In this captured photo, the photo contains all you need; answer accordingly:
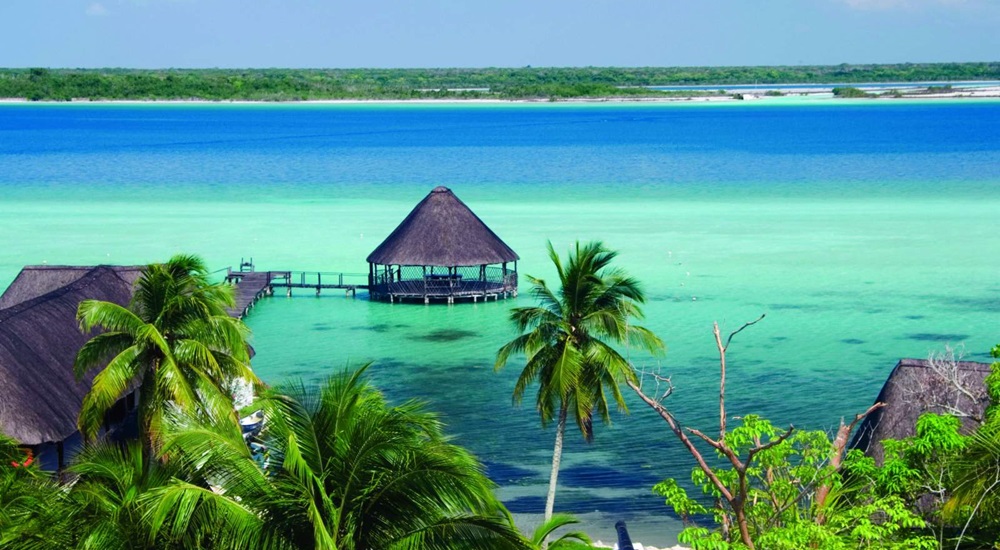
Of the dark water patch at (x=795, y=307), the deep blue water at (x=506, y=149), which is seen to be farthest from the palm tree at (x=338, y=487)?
the deep blue water at (x=506, y=149)

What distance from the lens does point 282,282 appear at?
38.0 m

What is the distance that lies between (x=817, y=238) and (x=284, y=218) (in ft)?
71.2

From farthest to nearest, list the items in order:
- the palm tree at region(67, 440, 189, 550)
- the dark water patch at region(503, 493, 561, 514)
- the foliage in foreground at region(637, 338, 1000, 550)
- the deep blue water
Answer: the deep blue water → the dark water patch at region(503, 493, 561, 514) → the foliage in foreground at region(637, 338, 1000, 550) → the palm tree at region(67, 440, 189, 550)

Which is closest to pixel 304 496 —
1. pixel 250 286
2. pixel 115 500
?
pixel 115 500

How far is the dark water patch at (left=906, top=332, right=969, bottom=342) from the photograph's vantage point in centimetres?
2917

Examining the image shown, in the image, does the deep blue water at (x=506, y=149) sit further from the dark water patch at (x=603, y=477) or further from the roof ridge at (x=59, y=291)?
the dark water patch at (x=603, y=477)

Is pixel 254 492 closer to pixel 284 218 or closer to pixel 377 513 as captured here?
pixel 377 513

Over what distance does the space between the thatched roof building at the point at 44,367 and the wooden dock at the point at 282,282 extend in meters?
11.5

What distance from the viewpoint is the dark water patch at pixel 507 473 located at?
20.0m

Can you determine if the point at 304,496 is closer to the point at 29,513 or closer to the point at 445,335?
the point at 29,513

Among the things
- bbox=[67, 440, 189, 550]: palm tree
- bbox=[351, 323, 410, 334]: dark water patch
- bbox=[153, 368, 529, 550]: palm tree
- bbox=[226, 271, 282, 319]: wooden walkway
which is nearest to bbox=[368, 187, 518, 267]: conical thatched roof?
bbox=[351, 323, 410, 334]: dark water patch

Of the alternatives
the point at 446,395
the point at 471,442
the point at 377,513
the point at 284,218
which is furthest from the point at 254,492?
the point at 284,218

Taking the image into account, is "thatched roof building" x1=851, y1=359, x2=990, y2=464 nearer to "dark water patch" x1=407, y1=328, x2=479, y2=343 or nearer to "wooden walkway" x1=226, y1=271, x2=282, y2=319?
"dark water patch" x1=407, y1=328, x2=479, y2=343

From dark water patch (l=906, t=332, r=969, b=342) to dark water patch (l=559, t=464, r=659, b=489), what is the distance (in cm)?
1182
